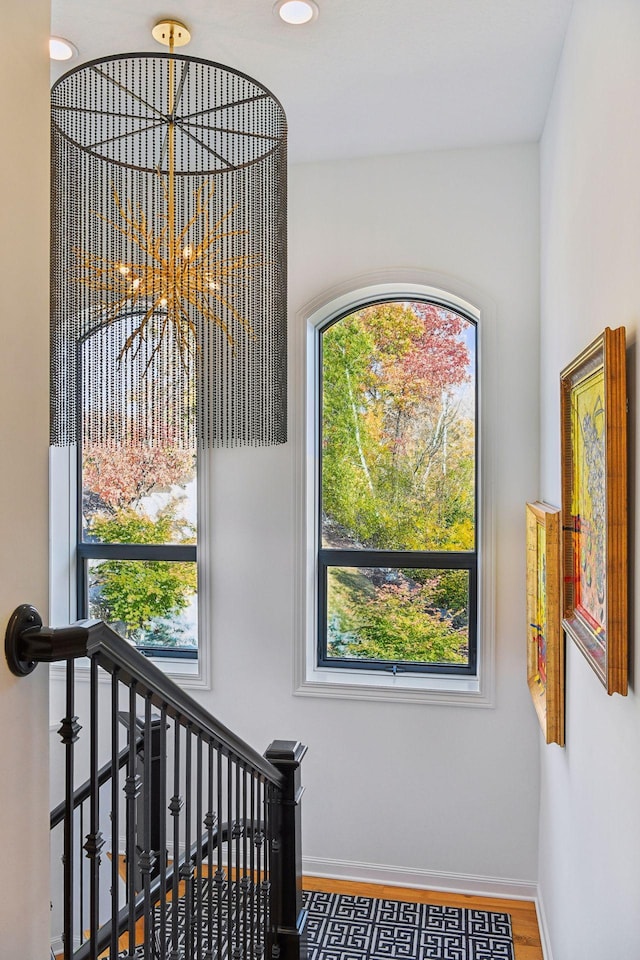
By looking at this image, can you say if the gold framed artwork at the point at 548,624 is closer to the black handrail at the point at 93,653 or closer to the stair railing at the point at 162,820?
the stair railing at the point at 162,820

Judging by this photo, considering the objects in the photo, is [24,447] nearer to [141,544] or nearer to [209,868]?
[209,868]

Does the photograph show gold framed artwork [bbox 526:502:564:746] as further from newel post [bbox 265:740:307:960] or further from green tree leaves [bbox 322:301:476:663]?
newel post [bbox 265:740:307:960]

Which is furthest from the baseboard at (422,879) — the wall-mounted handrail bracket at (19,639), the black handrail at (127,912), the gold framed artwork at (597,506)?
the wall-mounted handrail bracket at (19,639)

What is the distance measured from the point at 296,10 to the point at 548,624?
6.83ft

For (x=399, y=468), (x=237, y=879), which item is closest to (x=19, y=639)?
(x=237, y=879)

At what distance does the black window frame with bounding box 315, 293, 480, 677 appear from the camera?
11.7 ft

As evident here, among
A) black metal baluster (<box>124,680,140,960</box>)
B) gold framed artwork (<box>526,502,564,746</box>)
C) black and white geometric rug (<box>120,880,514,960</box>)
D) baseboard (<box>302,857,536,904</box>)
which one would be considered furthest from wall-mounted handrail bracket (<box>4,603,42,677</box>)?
baseboard (<box>302,857,536,904</box>)

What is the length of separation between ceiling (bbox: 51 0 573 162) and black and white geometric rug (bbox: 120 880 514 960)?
123 inches

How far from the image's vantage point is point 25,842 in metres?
1.11

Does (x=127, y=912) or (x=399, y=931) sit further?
(x=399, y=931)

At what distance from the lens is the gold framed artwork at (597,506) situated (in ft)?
5.03

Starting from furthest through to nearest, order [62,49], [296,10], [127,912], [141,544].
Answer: [141,544], [62,49], [296,10], [127,912]

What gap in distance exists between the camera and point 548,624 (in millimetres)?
2434

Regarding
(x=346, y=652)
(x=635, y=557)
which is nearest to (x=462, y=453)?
(x=346, y=652)
